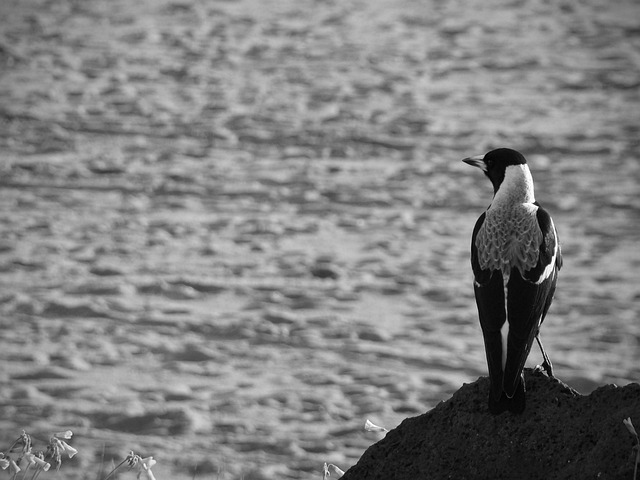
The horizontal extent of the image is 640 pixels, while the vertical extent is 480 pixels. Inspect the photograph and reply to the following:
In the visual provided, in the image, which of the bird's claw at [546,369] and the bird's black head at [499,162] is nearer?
the bird's claw at [546,369]

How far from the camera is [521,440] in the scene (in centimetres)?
457

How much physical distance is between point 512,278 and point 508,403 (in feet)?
2.06

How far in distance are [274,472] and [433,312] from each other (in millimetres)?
3046

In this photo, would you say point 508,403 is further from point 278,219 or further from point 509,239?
point 278,219

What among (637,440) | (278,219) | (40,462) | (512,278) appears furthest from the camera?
(278,219)

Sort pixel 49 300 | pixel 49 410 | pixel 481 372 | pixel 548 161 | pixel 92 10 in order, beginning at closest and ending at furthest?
pixel 49 410 → pixel 481 372 → pixel 49 300 → pixel 548 161 → pixel 92 10

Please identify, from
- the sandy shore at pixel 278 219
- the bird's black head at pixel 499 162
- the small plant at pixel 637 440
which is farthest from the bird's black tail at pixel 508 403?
the sandy shore at pixel 278 219

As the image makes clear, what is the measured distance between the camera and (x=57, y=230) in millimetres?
12117

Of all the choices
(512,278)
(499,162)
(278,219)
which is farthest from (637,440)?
(278,219)

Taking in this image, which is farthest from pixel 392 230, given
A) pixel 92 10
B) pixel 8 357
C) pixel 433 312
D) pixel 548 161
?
pixel 92 10

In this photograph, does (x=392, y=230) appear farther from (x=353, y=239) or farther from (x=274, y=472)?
(x=274, y=472)

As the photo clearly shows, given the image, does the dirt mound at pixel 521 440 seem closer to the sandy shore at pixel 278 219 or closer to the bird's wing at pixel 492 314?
the bird's wing at pixel 492 314

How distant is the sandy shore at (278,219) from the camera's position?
9.21 metres

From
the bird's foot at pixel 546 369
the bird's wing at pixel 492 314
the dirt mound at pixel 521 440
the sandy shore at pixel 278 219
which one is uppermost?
the bird's wing at pixel 492 314
